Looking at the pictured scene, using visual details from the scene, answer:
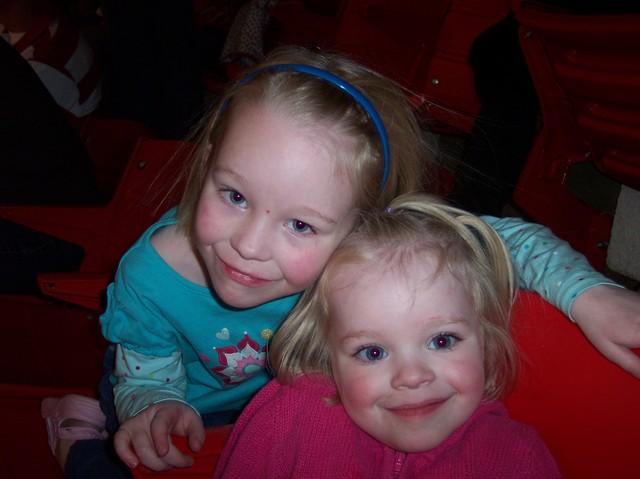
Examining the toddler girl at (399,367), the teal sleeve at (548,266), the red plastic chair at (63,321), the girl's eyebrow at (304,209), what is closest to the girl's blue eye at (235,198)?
the girl's eyebrow at (304,209)

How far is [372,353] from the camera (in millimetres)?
654

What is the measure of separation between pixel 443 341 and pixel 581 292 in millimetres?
176

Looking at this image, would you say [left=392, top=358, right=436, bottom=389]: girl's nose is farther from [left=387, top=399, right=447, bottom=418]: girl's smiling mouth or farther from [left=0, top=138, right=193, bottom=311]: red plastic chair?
[left=0, top=138, right=193, bottom=311]: red plastic chair

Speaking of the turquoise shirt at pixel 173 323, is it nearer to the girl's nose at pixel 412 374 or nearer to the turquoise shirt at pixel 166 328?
the turquoise shirt at pixel 166 328

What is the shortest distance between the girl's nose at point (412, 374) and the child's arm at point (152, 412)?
24 centimetres

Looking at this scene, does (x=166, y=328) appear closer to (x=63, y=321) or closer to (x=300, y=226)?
(x=300, y=226)

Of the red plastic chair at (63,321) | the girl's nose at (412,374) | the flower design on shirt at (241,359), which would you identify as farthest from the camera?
the red plastic chair at (63,321)

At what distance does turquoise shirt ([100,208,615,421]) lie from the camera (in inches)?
32.0

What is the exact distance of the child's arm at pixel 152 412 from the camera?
660mm

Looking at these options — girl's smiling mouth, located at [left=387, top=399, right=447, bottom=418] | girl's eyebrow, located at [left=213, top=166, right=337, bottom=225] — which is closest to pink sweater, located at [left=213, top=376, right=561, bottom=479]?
girl's smiling mouth, located at [left=387, top=399, right=447, bottom=418]

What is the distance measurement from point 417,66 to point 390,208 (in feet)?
3.06

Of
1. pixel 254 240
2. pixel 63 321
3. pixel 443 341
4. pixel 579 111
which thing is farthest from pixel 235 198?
pixel 63 321

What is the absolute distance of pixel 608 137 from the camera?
3.08 feet

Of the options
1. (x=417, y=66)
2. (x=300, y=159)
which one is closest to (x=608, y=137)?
(x=300, y=159)
